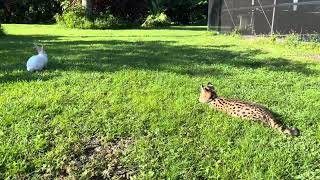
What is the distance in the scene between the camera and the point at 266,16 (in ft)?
43.9

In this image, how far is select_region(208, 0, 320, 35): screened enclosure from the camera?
1146 cm

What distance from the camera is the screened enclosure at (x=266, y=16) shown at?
1146 cm

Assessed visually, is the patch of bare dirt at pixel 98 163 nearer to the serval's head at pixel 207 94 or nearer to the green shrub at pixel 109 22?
the serval's head at pixel 207 94

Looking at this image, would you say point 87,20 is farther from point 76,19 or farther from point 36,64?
point 36,64

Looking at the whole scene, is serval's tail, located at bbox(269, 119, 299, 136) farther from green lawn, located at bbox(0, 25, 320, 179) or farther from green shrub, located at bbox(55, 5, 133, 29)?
green shrub, located at bbox(55, 5, 133, 29)

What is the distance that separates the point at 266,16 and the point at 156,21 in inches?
369

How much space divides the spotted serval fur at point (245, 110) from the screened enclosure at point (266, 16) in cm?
619

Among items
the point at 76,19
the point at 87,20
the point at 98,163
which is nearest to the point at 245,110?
the point at 98,163

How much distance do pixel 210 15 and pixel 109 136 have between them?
541 inches

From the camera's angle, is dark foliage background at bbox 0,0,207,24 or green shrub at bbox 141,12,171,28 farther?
dark foliage background at bbox 0,0,207,24

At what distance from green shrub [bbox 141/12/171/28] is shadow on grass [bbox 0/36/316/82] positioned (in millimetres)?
11245

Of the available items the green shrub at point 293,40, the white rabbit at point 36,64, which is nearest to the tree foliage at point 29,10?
the green shrub at point 293,40

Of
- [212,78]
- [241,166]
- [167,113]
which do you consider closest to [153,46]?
[212,78]

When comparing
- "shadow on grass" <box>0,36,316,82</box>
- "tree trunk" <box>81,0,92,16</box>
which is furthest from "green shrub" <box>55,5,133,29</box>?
"shadow on grass" <box>0,36,316,82</box>
